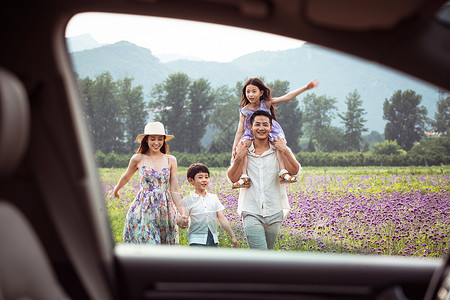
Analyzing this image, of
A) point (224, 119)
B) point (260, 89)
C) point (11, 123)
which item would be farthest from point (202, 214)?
point (224, 119)

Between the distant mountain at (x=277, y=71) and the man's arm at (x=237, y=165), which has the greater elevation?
the distant mountain at (x=277, y=71)

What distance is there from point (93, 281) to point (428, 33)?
1.33 m

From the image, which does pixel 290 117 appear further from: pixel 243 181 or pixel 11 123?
pixel 11 123

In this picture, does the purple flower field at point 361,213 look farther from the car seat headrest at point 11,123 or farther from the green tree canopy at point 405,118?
the car seat headrest at point 11,123

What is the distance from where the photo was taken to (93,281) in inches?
67.7

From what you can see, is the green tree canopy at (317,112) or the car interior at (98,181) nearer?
the car interior at (98,181)

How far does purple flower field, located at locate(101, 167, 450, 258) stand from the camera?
5.99 metres

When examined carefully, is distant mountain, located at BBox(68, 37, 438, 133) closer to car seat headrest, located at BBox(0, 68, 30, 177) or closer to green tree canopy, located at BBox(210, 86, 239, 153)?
green tree canopy, located at BBox(210, 86, 239, 153)

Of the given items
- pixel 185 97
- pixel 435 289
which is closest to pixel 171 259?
pixel 435 289

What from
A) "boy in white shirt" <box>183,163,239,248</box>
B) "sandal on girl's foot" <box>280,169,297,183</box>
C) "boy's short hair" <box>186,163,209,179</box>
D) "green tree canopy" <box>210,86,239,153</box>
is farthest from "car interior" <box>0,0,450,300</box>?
"green tree canopy" <box>210,86,239,153</box>

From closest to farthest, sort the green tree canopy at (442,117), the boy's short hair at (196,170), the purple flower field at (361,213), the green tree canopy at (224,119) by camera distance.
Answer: the boy's short hair at (196,170) < the purple flower field at (361,213) < the green tree canopy at (442,117) < the green tree canopy at (224,119)

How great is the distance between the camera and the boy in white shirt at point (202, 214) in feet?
14.5

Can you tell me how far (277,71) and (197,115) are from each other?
3711 millimetres

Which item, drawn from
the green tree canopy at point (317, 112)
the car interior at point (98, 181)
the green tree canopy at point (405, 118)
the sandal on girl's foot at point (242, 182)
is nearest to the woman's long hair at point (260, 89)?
the sandal on girl's foot at point (242, 182)
